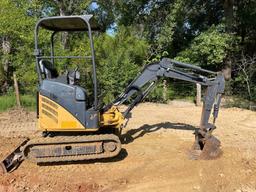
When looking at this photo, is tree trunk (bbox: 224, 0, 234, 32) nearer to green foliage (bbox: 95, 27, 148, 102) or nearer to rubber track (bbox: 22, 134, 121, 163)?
green foliage (bbox: 95, 27, 148, 102)

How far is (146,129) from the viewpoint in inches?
410

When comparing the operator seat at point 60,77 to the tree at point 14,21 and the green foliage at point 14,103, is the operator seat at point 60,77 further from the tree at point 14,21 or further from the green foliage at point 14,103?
the tree at point 14,21

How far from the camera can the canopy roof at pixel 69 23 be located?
23.3 feet

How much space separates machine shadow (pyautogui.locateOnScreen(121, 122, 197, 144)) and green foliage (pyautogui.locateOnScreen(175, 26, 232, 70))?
23.3 feet

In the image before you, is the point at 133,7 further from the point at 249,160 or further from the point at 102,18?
the point at 249,160

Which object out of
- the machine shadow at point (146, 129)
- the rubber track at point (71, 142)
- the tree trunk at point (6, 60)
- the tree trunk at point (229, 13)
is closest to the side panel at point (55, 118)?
the rubber track at point (71, 142)

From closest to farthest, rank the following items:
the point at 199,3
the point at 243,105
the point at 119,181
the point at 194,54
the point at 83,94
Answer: the point at 119,181 → the point at 83,94 → the point at 243,105 → the point at 194,54 → the point at 199,3

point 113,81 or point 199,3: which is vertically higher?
point 199,3

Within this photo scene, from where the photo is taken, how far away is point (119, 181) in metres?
6.61

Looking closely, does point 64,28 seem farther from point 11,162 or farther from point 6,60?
point 6,60

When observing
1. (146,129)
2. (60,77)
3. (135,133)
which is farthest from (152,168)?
(146,129)

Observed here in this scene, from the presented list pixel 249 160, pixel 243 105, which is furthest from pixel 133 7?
pixel 249 160

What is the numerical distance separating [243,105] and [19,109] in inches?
312

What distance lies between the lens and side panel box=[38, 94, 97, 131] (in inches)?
287
